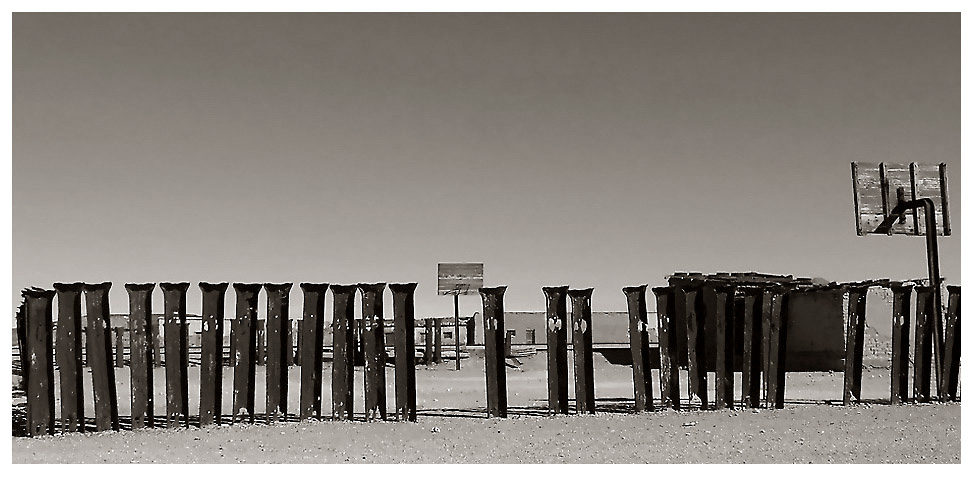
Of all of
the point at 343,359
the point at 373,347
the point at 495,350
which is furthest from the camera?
the point at 495,350

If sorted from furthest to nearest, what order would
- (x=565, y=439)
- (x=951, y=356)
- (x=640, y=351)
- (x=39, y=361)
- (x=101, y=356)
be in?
(x=951, y=356) → (x=640, y=351) → (x=101, y=356) → (x=39, y=361) → (x=565, y=439)

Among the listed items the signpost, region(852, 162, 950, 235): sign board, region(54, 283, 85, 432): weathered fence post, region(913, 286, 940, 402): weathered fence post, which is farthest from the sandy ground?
the signpost

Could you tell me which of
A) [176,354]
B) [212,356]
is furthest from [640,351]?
[176,354]

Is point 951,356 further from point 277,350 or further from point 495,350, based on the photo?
point 277,350

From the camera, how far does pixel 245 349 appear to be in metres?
9.05

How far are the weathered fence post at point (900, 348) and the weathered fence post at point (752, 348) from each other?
1918 mm

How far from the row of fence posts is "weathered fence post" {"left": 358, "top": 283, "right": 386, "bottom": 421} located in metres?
0.01

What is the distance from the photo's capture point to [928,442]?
27.6ft

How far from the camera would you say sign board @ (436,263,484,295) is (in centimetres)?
2245

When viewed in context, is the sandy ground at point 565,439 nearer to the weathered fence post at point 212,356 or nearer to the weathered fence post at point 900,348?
the weathered fence post at point 212,356

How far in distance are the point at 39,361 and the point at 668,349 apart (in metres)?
6.38

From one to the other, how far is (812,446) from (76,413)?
22.4 ft

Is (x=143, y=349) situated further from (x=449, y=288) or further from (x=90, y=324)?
(x=449, y=288)

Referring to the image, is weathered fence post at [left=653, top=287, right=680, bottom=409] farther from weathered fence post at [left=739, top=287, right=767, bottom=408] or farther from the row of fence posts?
the row of fence posts
